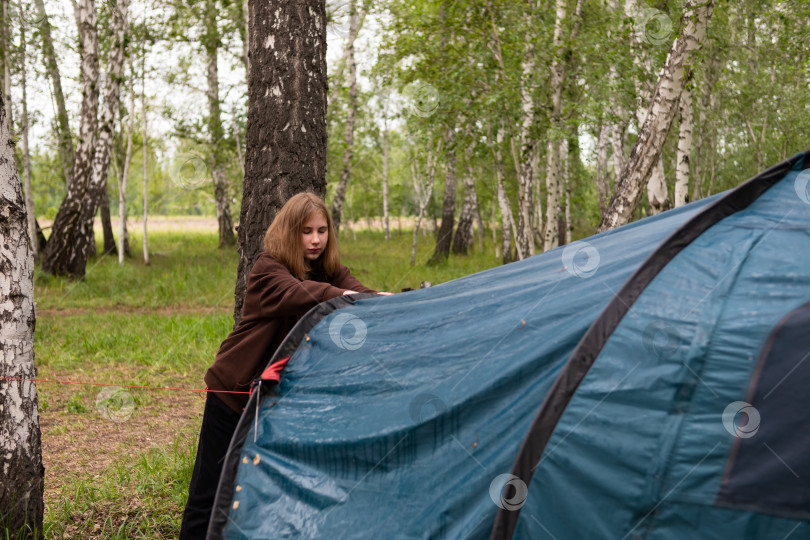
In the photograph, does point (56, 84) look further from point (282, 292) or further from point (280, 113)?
point (282, 292)

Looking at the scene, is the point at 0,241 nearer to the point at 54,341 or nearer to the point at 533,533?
the point at 533,533

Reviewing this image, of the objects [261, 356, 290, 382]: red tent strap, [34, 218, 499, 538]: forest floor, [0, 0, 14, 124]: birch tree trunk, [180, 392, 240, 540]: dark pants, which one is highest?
[0, 0, 14, 124]: birch tree trunk

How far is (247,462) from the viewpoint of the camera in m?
2.57

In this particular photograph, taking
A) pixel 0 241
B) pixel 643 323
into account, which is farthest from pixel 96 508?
pixel 643 323

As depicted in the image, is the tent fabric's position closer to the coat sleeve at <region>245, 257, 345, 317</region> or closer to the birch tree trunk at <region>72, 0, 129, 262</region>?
the coat sleeve at <region>245, 257, 345, 317</region>

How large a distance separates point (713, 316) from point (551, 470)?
639 millimetres

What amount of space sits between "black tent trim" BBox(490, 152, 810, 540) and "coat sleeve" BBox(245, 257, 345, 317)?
113 cm

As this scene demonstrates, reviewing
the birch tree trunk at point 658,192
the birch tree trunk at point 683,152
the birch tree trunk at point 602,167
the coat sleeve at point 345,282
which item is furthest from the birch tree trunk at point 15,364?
the birch tree trunk at point 602,167

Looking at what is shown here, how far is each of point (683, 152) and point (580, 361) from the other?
10.00m

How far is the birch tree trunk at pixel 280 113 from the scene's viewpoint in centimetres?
409

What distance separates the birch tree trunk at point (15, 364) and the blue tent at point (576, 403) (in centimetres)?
110

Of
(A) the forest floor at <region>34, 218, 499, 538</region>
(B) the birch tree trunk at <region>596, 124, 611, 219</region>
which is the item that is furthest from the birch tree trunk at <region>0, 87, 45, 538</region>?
(B) the birch tree trunk at <region>596, 124, 611, 219</region>

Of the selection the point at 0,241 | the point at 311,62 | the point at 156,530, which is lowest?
the point at 156,530

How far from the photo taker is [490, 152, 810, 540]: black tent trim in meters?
1.98
